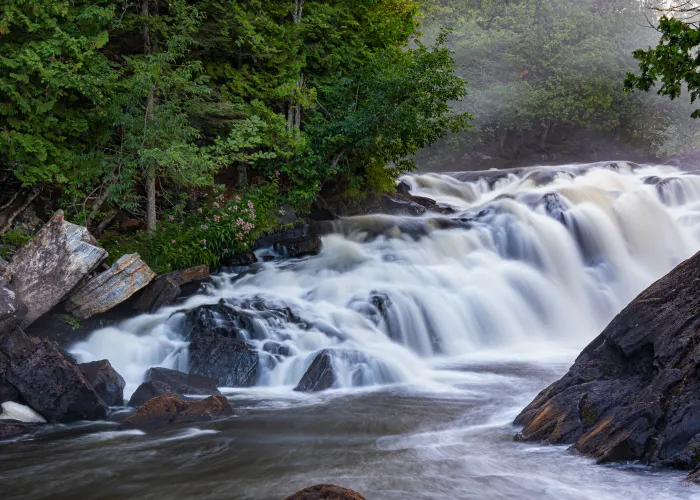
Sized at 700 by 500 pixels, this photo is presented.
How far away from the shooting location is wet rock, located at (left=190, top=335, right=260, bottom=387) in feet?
30.0

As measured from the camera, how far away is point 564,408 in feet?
19.5

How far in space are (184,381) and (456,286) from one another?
6.25 meters

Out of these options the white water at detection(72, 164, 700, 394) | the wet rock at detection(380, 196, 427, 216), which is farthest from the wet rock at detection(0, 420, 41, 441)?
the wet rock at detection(380, 196, 427, 216)

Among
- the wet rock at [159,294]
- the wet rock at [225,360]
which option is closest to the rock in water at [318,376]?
the wet rock at [225,360]

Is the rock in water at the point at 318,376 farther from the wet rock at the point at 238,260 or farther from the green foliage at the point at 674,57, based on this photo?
the green foliage at the point at 674,57

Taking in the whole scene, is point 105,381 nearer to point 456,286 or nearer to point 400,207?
point 456,286

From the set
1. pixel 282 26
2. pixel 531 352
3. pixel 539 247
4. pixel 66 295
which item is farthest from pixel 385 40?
pixel 66 295

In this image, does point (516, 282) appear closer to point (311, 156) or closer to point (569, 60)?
point (311, 156)

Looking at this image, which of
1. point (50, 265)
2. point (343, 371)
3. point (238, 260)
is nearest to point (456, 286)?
point (343, 371)

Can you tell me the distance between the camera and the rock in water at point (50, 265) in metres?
9.09

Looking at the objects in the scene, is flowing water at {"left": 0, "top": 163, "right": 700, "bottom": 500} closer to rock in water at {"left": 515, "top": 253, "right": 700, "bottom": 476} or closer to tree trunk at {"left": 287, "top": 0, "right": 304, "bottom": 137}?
rock in water at {"left": 515, "top": 253, "right": 700, "bottom": 476}

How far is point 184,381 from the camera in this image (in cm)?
853

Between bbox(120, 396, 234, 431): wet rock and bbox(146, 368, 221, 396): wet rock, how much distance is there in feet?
3.29

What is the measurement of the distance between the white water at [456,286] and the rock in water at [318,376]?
5.7 inches
